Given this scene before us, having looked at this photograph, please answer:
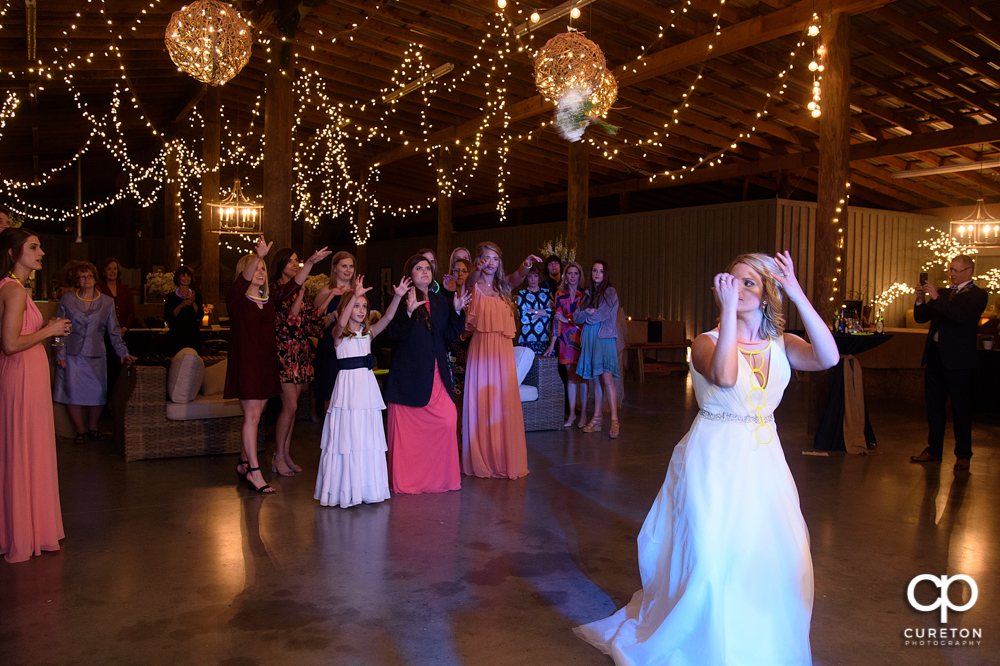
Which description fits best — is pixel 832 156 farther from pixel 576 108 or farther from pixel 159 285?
pixel 159 285

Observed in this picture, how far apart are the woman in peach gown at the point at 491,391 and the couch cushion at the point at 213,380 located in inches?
83.1

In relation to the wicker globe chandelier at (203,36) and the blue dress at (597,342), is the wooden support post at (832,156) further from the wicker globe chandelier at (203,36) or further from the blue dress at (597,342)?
the wicker globe chandelier at (203,36)

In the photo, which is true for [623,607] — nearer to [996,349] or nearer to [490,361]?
[490,361]

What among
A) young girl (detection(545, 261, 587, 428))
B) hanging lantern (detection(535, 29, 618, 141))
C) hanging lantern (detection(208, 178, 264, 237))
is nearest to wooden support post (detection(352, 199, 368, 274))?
hanging lantern (detection(208, 178, 264, 237))

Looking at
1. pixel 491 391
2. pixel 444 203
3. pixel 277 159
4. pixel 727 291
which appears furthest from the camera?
pixel 444 203

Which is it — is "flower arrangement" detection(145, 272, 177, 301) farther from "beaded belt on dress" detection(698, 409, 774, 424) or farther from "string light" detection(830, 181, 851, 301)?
"beaded belt on dress" detection(698, 409, 774, 424)

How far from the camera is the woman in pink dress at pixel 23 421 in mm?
3359

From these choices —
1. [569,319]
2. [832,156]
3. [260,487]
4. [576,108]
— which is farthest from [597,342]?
[260,487]

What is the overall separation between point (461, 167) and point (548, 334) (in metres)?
9.53

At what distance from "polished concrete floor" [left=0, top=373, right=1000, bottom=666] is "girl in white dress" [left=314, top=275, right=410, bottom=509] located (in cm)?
14

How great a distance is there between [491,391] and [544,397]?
1.70 meters

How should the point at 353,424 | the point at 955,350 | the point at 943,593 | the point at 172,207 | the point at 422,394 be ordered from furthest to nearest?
1. the point at 172,207
2. the point at 955,350
3. the point at 422,394
4. the point at 353,424
5. the point at 943,593

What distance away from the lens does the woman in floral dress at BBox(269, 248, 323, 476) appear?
4.97 meters

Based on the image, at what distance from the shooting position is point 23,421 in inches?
133
